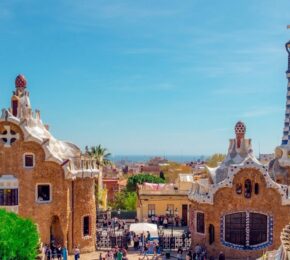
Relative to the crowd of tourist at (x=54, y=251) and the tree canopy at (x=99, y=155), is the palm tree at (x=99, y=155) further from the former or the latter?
the crowd of tourist at (x=54, y=251)

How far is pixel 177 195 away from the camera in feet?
163

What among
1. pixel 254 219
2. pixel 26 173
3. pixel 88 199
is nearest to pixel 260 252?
pixel 254 219

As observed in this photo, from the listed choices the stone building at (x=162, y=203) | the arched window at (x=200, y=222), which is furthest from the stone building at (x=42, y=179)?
the stone building at (x=162, y=203)

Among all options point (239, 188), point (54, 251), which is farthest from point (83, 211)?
point (239, 188)

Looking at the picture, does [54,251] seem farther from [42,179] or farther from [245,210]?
[245,210]

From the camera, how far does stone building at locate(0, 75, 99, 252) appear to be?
1342 inches

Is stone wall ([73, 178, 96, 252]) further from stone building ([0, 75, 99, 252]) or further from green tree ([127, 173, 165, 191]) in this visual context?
green tree ([127, 173, 165, 191])

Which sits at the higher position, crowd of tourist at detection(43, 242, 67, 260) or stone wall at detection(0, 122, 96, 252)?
stone wall at detection(0, 122, 96, 252)

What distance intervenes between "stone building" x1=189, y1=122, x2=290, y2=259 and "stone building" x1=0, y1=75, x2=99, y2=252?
874 centimetres

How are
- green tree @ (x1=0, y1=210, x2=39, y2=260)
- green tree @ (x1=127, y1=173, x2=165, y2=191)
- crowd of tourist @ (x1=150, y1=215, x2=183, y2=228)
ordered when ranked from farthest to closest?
1. green tree @ (x1=127, y1=173, x2=165, y2=191)
2. crowd of tourist @ (x1=150, y1=215, x2=183, y2=228)
3. green tree @ (x1=0, y1=210, x2=39, y2=260)

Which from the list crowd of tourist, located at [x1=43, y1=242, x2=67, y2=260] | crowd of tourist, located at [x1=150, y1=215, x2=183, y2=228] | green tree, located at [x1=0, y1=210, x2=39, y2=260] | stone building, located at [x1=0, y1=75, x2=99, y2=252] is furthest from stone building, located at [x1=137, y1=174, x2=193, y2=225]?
green tree, located at [x1=0, y1=210, x2=39, y2=260]

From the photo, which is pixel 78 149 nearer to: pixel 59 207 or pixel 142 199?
pixel 59 207

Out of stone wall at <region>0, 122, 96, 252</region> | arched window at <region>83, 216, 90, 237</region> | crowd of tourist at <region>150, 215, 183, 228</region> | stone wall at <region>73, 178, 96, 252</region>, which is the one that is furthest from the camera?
crowd of tourist at <region>150, 215, 183, 228</region>

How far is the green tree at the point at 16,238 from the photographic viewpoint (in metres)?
22.8
